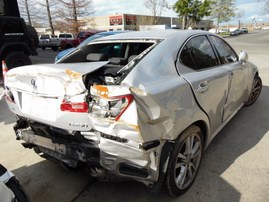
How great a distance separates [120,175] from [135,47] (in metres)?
1.82

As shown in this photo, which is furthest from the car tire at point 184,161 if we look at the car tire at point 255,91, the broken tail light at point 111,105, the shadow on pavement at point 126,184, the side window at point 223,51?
the car tire at point 255,91

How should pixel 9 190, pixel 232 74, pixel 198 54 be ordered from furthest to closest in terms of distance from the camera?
pixel 232 74
pixel 198 54
pixel 9 190

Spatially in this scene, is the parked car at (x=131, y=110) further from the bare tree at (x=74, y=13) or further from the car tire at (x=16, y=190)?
the bare tree at (x=74, y=13)

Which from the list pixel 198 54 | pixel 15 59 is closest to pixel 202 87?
pixel 198 54

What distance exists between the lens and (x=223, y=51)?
3.52 meters

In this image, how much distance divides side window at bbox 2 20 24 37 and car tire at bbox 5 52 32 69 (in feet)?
2.15

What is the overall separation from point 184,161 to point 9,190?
1569mm

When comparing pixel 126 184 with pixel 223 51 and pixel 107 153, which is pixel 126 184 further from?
pixel 223 51

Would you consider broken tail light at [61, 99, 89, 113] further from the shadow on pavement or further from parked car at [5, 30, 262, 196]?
the shadow on pavement

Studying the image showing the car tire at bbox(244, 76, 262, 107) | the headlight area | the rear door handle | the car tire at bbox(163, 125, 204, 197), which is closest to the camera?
the headlight area

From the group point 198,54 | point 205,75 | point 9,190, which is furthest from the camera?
point 198,54

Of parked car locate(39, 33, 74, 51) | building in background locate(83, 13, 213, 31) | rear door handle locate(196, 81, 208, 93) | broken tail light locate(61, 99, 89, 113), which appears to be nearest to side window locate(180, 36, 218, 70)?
rear door handle locate(196, 81, 208, 93)

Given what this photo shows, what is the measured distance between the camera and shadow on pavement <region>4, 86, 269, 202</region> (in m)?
2.49

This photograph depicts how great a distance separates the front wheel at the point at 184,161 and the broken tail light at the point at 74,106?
2.83ft
